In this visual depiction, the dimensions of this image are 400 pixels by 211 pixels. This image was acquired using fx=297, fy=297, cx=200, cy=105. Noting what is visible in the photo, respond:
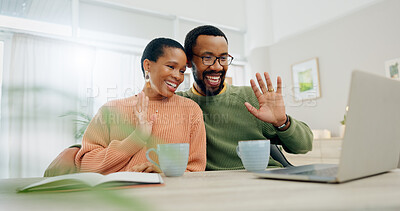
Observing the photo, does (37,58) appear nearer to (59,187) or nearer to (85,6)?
(85,6)

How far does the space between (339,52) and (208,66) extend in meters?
2.88

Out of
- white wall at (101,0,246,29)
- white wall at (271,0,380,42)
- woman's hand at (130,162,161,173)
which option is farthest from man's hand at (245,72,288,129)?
white wall at (101,0,246,29)

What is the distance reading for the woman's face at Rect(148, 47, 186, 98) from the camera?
1.32m

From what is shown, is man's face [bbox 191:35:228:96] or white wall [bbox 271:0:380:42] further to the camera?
white wall [bbox 271:0:380:42]

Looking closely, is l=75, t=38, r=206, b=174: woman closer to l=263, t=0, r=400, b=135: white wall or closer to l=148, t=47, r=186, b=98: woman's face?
l=148, t=47, r=186, b=98: woman's face

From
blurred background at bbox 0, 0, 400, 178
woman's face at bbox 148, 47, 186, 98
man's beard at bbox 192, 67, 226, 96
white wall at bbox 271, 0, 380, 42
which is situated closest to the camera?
woman's face at bbox 148, 47, 186, 98

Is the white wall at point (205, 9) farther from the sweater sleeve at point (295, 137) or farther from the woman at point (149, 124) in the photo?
the sweater sleeve at point (295, 137)

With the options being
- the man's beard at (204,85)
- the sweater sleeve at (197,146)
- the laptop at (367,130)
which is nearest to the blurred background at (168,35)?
the man's beard at (204,85)

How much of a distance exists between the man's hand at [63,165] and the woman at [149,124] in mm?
30

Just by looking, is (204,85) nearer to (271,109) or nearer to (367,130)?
(271,109)

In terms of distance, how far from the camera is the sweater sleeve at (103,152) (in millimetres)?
1093

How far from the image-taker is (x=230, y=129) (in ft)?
5.03

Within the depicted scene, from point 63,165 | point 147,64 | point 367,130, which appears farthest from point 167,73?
point 367,130

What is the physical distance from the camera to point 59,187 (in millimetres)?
583
